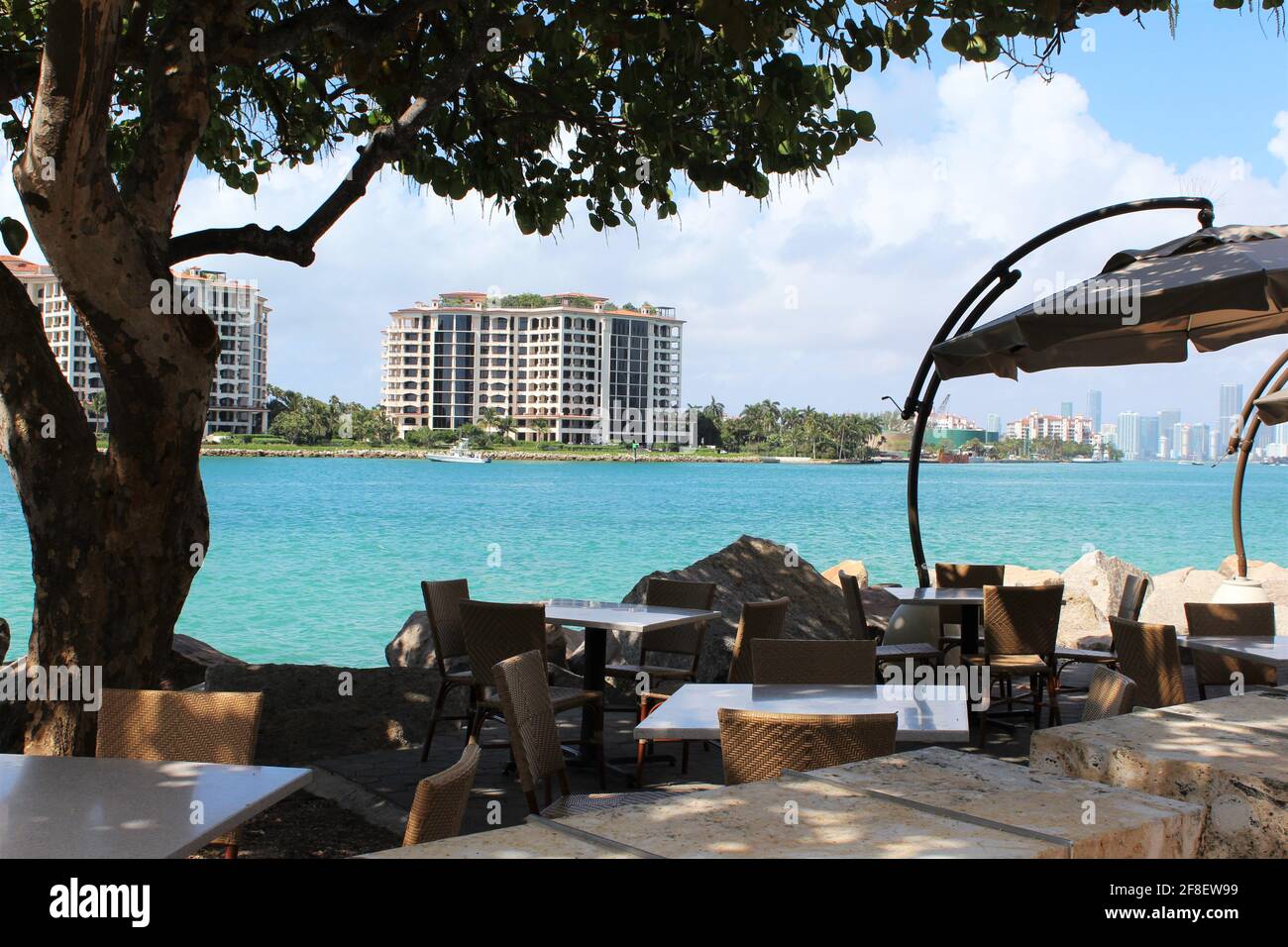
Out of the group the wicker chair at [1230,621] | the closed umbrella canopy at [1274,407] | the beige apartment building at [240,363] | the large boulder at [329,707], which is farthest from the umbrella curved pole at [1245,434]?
the beige apartment building at [240,363]

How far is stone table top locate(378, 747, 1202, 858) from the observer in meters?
1.60

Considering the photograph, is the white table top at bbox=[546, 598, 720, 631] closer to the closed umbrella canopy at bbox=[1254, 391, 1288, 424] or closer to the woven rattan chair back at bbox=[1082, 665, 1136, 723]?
the woven rattan chair back at bbox=[1082, 665, 1136, 723]

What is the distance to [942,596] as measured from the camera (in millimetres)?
7129

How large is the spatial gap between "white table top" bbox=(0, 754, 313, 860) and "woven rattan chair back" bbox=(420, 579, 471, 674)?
3570 millimetres

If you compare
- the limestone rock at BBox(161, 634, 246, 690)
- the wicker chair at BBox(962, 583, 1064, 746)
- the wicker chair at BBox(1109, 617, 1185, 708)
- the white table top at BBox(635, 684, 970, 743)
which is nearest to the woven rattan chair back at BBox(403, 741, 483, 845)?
the white table top at BBox(635, 684, 970, 743)

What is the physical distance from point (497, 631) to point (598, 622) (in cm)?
53

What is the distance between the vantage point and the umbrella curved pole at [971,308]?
8305 millimetres

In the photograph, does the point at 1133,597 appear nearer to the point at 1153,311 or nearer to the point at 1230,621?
the point at 1230,621

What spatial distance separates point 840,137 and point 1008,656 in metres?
3.27

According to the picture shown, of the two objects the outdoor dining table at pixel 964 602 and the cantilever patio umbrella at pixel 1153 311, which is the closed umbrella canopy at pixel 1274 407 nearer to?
the cantilever patio umbrella at pixel 1153 311

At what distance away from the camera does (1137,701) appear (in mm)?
5422

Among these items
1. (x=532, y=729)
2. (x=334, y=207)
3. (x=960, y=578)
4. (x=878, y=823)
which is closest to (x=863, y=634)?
(x=960, y=578)

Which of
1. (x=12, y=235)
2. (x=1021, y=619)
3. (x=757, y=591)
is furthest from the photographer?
(x=757, y=591)
